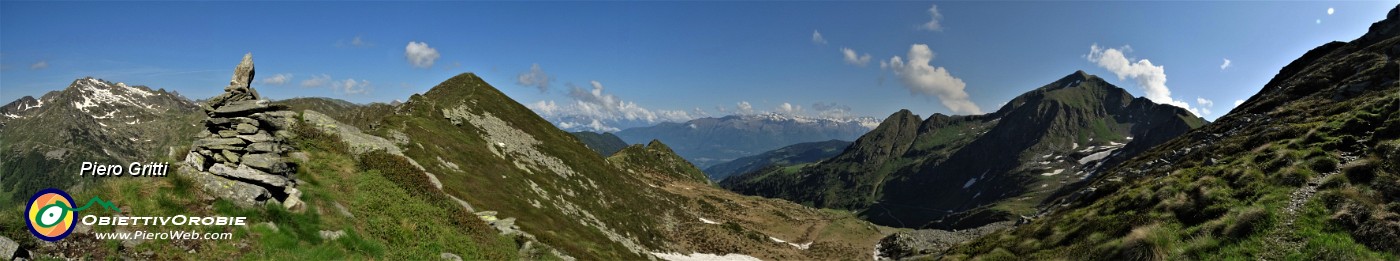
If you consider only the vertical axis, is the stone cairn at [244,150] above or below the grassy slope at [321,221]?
above

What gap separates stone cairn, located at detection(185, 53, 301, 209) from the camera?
17328 millimetres

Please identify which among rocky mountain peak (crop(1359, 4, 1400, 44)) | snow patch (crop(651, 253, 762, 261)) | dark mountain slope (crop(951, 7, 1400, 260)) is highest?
rocky mountain peak (crop(1359, 4, 1400, 44))

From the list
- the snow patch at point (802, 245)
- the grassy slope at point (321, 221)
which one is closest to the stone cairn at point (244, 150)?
the grassy slope at point (321, 221)

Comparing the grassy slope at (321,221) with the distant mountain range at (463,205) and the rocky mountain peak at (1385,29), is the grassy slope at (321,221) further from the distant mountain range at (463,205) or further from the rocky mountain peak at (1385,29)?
the rocky mountain peak at (1385,29)

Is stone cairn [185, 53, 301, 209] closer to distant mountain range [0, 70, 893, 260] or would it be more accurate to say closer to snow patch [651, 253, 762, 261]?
distant mountain range [0, 70, 893, 260]

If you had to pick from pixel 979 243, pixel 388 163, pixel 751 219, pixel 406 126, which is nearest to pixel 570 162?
pixel 406 126

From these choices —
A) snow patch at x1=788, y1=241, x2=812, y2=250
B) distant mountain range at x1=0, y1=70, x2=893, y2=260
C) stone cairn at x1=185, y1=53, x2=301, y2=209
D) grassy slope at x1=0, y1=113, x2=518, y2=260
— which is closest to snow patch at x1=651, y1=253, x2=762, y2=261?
distant mountain range at x1=0, y1=70, x2=893, y2=260

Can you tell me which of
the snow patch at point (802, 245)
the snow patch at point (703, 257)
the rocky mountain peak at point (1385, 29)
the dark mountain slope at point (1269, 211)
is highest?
the rocky mountain peak at point (1385, 29)

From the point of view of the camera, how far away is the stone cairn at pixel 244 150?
1733 centimetres

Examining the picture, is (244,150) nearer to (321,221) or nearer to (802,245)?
(321,221)

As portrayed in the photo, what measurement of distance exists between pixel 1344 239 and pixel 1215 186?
12016mm

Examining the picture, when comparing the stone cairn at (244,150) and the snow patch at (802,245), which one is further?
the snow patch at (802,245)

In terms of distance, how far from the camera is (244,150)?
21.1 metres

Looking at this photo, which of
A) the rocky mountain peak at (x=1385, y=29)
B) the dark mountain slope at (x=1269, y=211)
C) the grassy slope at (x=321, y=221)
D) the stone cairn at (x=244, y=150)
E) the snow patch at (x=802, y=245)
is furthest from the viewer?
the rocky mountain peak at (x=1385, y=29)
